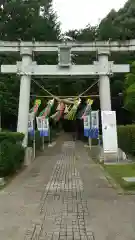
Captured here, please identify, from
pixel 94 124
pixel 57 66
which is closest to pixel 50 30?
pixel 57 66

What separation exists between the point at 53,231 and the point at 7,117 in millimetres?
28402

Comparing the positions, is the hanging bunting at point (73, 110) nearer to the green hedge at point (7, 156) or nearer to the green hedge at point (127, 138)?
the green hedge at point (127, 138)

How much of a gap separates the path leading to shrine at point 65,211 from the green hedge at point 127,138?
25.0 feet

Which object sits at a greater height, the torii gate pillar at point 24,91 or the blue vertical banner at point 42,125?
the torii gate pillar at point 24,91

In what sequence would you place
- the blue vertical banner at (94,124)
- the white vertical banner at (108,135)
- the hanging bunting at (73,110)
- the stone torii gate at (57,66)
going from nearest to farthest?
Result: the white vertical banner at (108,135) < the stone torii gate at (57,66) < the blue vertical banner at (94,124) < the hanging bunting at (73,110)

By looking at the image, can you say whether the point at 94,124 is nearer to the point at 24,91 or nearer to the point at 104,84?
the point at 104,84

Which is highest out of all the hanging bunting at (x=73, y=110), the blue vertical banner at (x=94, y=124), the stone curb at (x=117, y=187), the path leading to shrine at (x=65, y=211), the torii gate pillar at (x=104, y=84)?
the torii gate pillar at (x=104, y=84)

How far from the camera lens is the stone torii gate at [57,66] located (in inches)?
775

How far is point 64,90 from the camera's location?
3712 cm

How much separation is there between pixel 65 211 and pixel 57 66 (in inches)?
534

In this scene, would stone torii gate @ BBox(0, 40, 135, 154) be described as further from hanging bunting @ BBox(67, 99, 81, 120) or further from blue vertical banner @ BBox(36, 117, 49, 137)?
blue vertical banner @ BBox(36, 117, 49, 137)

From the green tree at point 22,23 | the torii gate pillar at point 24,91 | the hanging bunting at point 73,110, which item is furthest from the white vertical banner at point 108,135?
the green tree at point 22,23

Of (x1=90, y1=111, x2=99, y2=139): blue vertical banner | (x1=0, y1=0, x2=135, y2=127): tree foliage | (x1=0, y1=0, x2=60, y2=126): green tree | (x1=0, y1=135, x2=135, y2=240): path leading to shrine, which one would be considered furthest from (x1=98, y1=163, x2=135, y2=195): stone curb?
(x1=0, y1=0, x2=60, y2=126): green tree

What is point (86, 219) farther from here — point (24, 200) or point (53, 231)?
point (24, 200)
